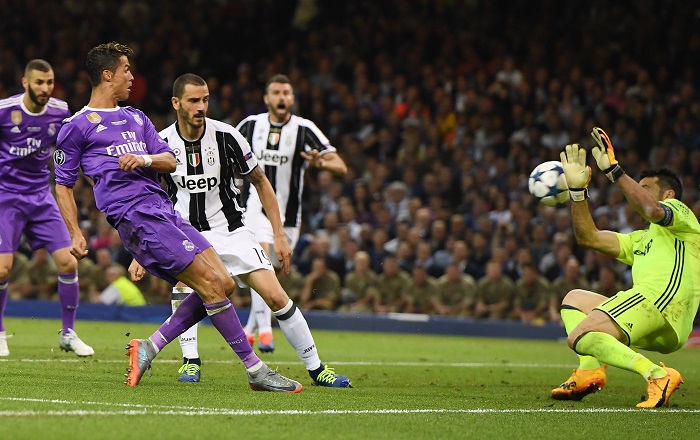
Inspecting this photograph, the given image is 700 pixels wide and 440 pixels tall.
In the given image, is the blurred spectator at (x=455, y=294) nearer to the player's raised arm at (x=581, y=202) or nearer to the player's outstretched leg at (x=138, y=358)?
the player's raised arm at (x=581, y=202)

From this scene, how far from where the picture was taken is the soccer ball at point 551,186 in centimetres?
901

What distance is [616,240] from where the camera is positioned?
9234mm

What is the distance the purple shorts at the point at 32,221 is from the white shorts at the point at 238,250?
10.0 ft

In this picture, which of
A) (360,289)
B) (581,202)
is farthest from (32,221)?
(360,289)

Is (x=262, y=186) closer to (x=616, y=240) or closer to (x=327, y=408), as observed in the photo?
(x=327, y=408)

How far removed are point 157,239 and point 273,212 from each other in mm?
1179

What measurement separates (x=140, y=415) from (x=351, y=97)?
16804 millimetres

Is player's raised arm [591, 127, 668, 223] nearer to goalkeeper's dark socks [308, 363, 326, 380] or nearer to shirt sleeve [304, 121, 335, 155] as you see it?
goalkeeper's dark socks [308, 363, 326, 380]

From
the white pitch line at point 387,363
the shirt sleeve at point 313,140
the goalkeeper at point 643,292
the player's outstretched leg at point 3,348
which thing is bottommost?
the white pitch line at point 387,363

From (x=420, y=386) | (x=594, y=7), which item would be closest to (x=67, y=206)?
(x=420, y=386)

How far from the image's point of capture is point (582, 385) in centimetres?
886

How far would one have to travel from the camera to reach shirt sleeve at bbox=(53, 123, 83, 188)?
27.8ft

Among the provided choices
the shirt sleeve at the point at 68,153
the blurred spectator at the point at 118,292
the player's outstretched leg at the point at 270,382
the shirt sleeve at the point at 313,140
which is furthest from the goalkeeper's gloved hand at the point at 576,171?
the blurred spectator at the point at 118,292

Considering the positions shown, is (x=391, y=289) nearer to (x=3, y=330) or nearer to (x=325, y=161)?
(x=325, y=161)
